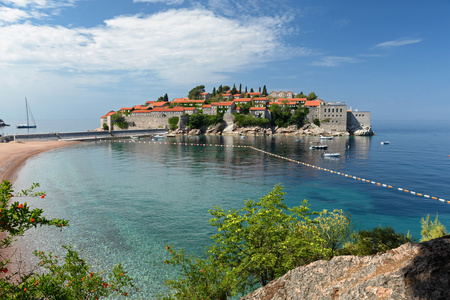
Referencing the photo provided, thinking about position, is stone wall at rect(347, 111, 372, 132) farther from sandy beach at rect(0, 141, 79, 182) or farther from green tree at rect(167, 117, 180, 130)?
sandy beach at rect(0, 141, 79, 182)

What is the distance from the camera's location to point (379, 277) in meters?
4.90

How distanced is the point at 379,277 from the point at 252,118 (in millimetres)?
130546

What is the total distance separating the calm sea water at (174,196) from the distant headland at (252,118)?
7587 cm

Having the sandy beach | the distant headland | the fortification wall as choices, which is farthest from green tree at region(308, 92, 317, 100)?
the sandy beach

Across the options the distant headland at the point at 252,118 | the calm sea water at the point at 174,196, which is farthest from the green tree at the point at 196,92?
the calm sea water at the point at 174,196

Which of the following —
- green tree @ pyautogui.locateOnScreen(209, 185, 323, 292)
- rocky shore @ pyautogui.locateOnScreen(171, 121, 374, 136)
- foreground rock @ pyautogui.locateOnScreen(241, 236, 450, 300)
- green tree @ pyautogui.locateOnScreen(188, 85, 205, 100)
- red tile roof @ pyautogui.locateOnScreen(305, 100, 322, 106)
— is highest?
green tree @ pyautogui.locateOnScreen(188, 85, 205, 100)

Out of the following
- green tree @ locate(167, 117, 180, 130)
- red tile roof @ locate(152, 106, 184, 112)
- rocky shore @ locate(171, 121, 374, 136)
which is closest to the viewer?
rocky shore @ locate(171, 121, 374, 136)

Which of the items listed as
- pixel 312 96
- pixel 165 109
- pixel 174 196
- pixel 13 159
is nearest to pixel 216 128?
pixel 165 109

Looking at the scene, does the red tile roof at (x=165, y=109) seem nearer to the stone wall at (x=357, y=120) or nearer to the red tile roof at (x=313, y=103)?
the red tile roof at (x=313, y=103)

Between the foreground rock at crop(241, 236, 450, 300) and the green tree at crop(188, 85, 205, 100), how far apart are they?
568 ft

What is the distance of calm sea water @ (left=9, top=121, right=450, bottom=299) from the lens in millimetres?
20109

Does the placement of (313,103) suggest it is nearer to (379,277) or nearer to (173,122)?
(173,122)

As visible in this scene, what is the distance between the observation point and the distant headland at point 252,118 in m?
136

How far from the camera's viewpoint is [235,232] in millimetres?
11984
